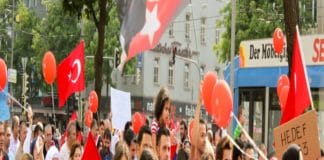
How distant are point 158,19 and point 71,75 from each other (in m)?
7.07

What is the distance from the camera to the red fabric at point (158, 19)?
8586mm

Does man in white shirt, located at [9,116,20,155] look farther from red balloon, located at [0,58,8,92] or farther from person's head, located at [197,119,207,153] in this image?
person's head, located at [197,119,207,153]

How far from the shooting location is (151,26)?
894cm

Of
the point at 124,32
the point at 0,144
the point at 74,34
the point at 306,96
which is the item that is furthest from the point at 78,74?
the point at 74,34

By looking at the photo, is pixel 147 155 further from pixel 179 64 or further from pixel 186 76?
pixel 186 76

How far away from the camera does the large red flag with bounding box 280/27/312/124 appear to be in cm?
701

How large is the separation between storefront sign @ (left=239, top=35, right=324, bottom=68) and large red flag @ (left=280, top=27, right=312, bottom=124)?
1112 cm

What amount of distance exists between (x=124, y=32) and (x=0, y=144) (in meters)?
2.27

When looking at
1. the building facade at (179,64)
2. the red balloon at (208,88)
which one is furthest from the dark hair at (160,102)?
the building facade at (179,64)

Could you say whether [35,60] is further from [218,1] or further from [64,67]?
[64,67]

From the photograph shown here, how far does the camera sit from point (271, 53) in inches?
782

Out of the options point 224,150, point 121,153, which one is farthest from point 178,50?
point 224,150

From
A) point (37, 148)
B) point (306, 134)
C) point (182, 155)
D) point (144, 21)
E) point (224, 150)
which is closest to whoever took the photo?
point (306, 134)

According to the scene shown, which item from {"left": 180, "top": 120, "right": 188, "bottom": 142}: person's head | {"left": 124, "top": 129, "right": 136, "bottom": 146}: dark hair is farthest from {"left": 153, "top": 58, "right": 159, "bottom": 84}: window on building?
{"left": 124, "top": 129, "right": 136, "bottom": 146}: dark hair
